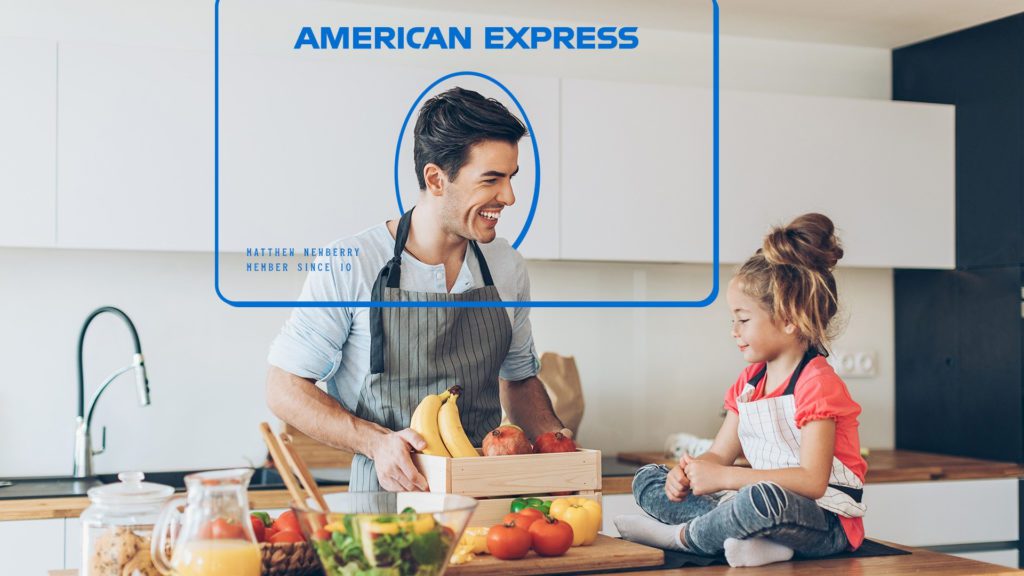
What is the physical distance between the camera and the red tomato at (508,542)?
5.43ft

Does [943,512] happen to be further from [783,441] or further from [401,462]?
[401,462]

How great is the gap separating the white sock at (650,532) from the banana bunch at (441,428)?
0.30 meters

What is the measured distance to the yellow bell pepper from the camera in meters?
1.74

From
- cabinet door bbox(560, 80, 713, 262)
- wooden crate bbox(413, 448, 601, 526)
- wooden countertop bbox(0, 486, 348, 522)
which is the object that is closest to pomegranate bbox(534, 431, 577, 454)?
wooden crate bbox(413, 448, 601, 526)

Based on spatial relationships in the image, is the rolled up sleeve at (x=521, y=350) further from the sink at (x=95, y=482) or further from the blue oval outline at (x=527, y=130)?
the sink at (x=95, y=482)

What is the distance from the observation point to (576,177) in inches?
82.8

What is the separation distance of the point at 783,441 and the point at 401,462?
0.62 meters

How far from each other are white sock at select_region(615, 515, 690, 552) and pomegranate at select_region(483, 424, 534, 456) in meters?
0.24

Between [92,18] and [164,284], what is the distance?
0.73m

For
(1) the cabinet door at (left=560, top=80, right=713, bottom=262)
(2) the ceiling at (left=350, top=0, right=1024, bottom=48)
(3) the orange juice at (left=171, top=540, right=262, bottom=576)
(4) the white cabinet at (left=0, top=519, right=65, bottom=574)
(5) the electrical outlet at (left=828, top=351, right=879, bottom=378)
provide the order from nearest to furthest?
(3) the orange juice at (left=171, top=540, right=262, bottom=576) → (4) the white cabinet at (left=0, top=519, right=65, bottom=574) → (1) the cabinet door at (left=560, top=80, right=713, bottom=262) → (2) the ceiling at (left=350, top=0, right=1024, bottom=48) → (5) the electrical outlet at (left=828, top=351, right=879, bottom=378)

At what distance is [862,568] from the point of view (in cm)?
175

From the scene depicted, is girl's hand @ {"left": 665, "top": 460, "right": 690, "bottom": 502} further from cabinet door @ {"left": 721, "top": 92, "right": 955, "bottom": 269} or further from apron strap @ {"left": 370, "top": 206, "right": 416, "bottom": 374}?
cabinet door @ {"left": 721, "top": 92, "right": 955, "bottom": 269}

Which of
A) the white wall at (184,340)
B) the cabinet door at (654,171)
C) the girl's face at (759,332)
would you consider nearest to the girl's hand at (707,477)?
the girl's face at (759,332)

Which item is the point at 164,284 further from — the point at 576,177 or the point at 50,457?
the point at 576,177
